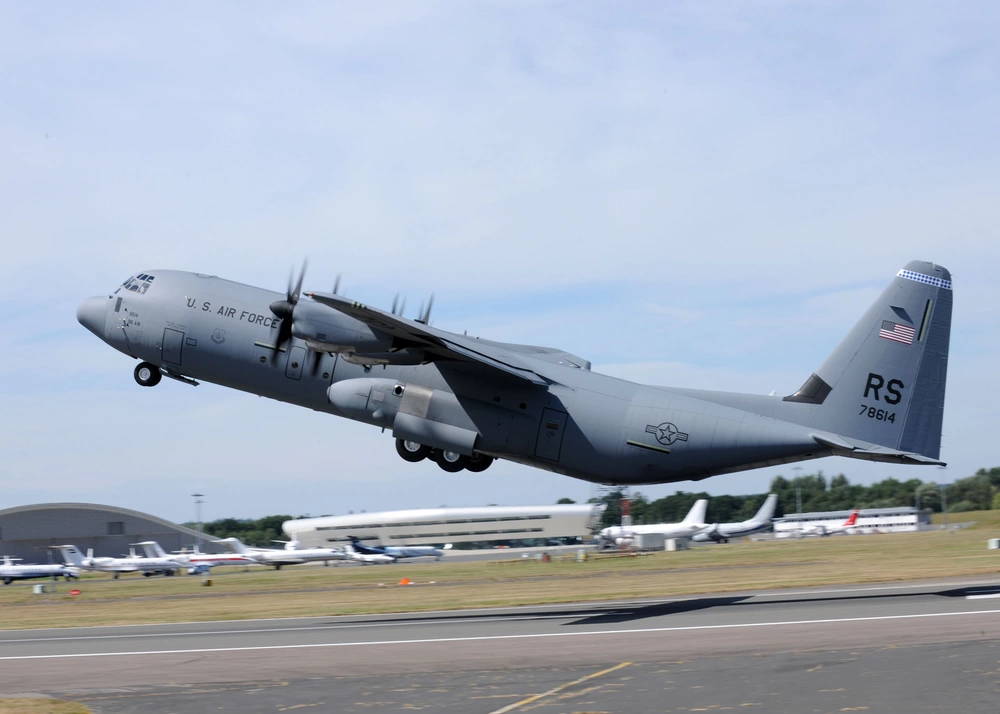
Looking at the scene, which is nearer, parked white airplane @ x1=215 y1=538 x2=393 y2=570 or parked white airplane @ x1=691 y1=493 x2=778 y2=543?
parked white airplane @ x1=215 y1=538 x2=393 y2=570

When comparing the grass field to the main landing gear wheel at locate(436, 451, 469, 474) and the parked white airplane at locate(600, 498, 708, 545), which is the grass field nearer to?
the main landing gear wheel at locate(436, 451, 469, 474)

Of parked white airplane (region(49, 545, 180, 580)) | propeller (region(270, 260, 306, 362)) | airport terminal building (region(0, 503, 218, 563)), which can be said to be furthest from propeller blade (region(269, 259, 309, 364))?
airport terminal building (region(0, 503, 218, 563))

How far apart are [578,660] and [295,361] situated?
46.9ft

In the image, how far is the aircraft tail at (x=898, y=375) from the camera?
28.5 m

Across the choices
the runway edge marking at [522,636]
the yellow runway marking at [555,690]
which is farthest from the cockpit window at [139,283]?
the yellow runway marking at [555,690]

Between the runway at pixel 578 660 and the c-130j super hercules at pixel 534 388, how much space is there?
4.55m

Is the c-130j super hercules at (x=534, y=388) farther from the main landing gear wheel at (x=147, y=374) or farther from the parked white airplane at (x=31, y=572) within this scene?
the parked white airplane at (x=31, y=572)

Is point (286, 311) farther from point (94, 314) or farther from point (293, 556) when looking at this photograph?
point (293, 556)

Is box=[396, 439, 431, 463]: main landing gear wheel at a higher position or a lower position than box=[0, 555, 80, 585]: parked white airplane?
higher

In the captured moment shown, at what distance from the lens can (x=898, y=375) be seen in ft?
93.9

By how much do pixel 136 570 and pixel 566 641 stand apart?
7027 cm

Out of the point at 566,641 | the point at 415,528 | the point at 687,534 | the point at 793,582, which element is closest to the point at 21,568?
the point at 415,528

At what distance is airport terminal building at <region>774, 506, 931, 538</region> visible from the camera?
118512mm

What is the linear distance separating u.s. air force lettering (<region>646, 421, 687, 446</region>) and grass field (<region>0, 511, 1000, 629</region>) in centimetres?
1120
